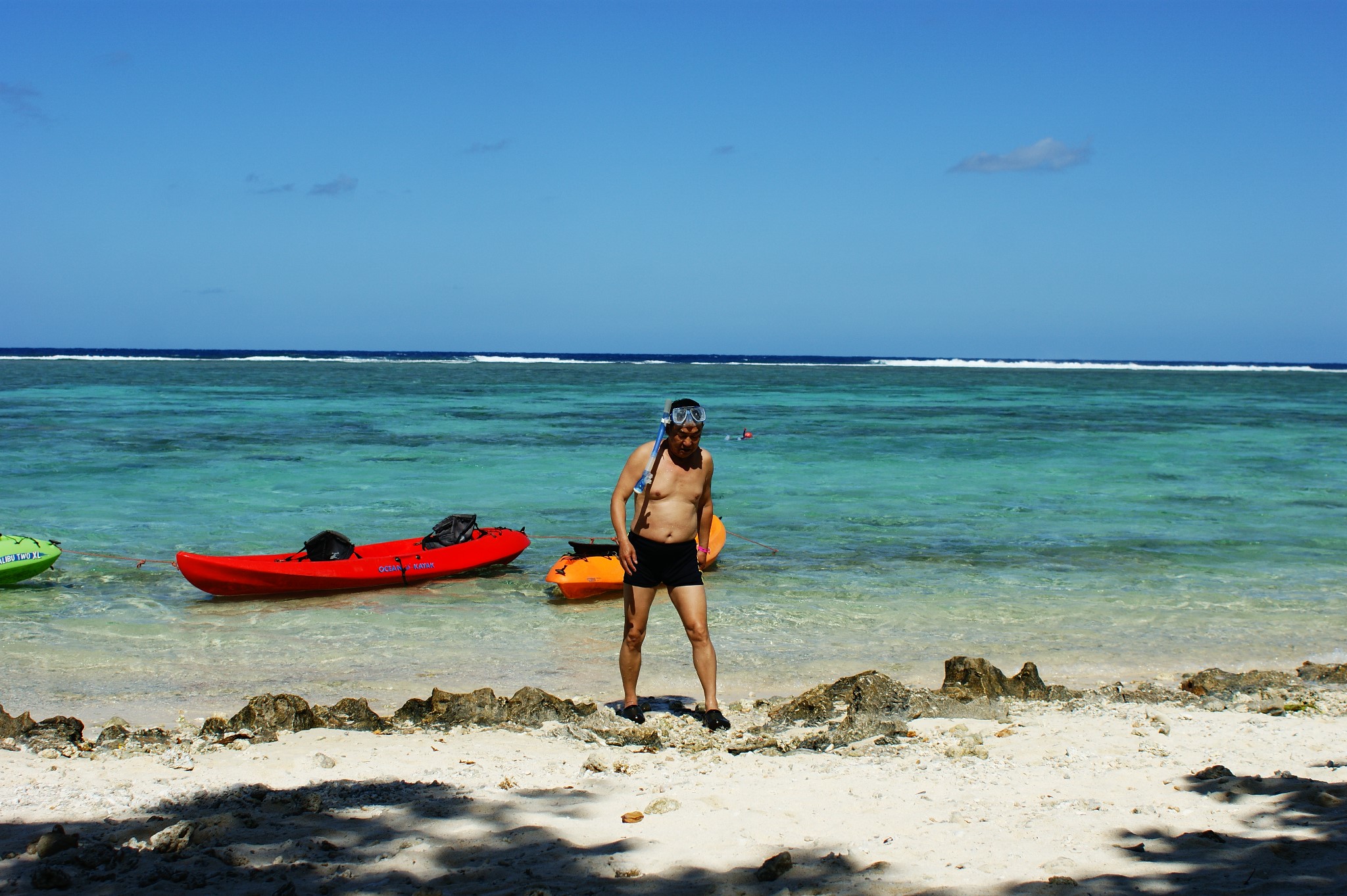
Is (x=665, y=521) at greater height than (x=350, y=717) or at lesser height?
greater

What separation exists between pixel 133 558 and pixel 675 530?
8.56 metres

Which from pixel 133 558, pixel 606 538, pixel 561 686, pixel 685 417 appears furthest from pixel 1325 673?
pixel 133 558

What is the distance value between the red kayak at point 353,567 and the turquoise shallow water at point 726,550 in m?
0.17

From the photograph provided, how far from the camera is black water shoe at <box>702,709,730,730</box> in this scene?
241 inches

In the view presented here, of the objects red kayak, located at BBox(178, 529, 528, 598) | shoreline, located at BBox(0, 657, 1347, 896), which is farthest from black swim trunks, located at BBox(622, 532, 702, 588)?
red kayak, located at BBox(178, 529, 528, 598)

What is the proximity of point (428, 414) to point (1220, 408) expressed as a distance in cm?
3215

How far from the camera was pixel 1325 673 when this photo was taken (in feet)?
24.3

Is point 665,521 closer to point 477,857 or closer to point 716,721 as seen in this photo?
point 716,721

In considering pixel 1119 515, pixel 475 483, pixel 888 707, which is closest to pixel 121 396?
pixel 475 483

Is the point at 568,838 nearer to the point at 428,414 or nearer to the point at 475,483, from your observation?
the point at 475,483

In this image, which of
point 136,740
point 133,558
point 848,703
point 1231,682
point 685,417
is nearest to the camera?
point 136,740

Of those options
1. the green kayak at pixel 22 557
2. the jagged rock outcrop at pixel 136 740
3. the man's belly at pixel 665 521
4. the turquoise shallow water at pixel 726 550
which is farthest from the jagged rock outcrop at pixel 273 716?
the green kayak at pixel 22 557

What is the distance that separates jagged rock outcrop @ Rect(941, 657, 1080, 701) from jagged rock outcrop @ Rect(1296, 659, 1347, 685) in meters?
1.69

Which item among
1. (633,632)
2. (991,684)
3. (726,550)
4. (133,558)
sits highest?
(633,632)
